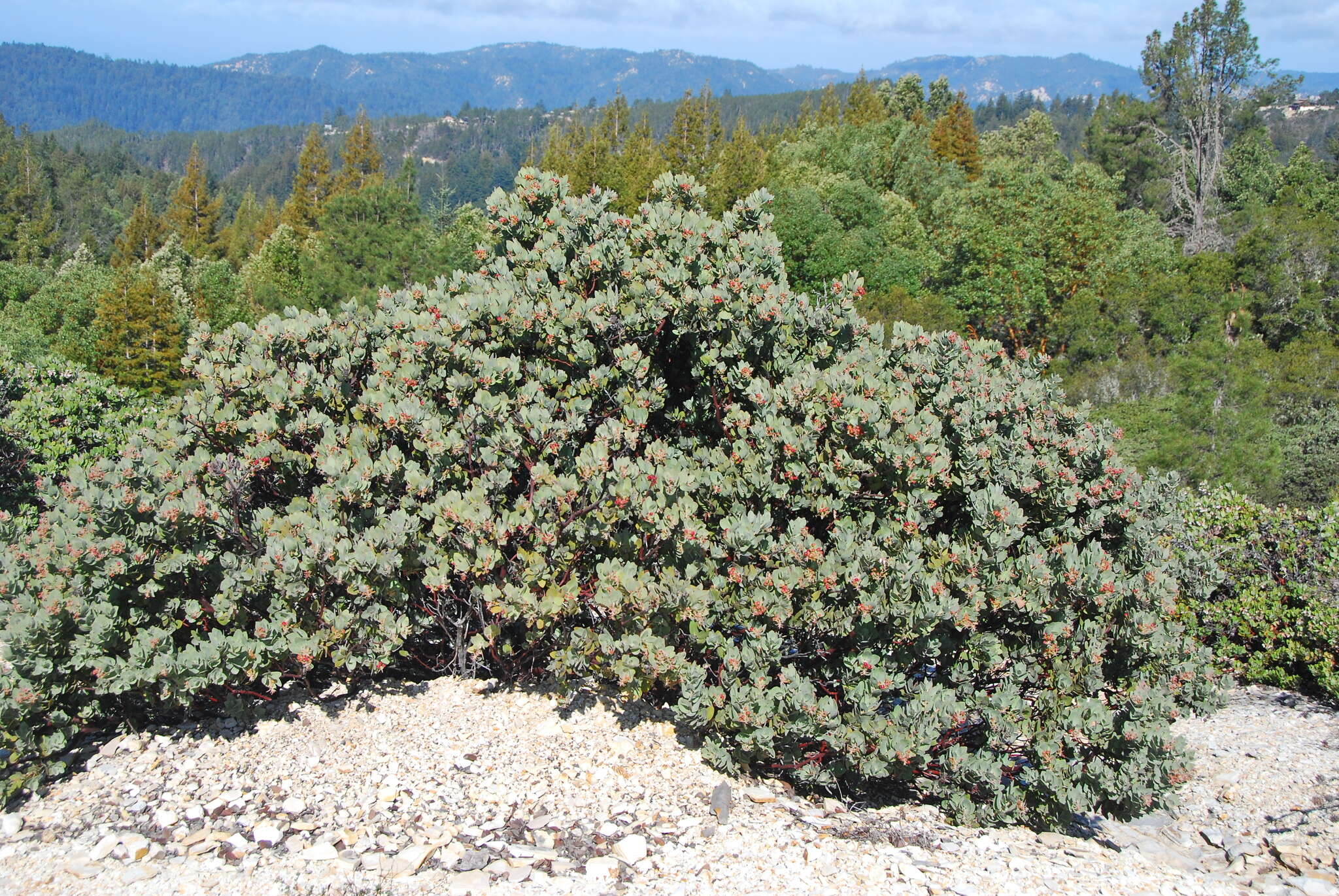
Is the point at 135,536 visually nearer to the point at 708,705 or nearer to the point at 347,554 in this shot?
the point at 347,554

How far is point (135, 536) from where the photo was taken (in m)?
6.71

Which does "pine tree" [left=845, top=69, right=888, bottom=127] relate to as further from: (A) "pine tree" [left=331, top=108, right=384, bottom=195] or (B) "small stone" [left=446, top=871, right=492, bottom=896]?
(B) "small stone" [left=446, top=871, right=492, bottom=896]

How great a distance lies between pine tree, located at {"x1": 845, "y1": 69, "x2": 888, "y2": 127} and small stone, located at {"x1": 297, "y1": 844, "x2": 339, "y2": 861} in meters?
64.6

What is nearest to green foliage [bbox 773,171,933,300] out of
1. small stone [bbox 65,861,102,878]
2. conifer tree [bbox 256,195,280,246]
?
small stone [bbox 65,861,102,878]

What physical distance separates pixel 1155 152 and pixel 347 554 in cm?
6644

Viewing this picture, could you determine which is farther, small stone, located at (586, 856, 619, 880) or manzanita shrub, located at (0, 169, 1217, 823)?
manzanita shrub, located at (0, 169, 1217, 823)

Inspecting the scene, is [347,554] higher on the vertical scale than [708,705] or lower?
higher

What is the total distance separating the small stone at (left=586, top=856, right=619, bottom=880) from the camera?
5991 millimetres

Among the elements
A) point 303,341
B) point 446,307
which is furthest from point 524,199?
point 303,341

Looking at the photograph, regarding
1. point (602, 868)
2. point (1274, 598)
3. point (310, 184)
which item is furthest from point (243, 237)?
point (602, 868)

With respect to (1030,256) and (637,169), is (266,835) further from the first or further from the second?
(637,169)

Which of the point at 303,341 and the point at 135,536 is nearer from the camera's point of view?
the point at 135,536

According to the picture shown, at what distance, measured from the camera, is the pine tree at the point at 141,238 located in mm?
69625

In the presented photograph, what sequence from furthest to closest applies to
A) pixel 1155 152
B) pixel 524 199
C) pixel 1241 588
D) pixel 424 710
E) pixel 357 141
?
pixel 357 141 < pixel 1155 152 < pixel 1241 588 < pixel 524 199 < pixel 424 710
